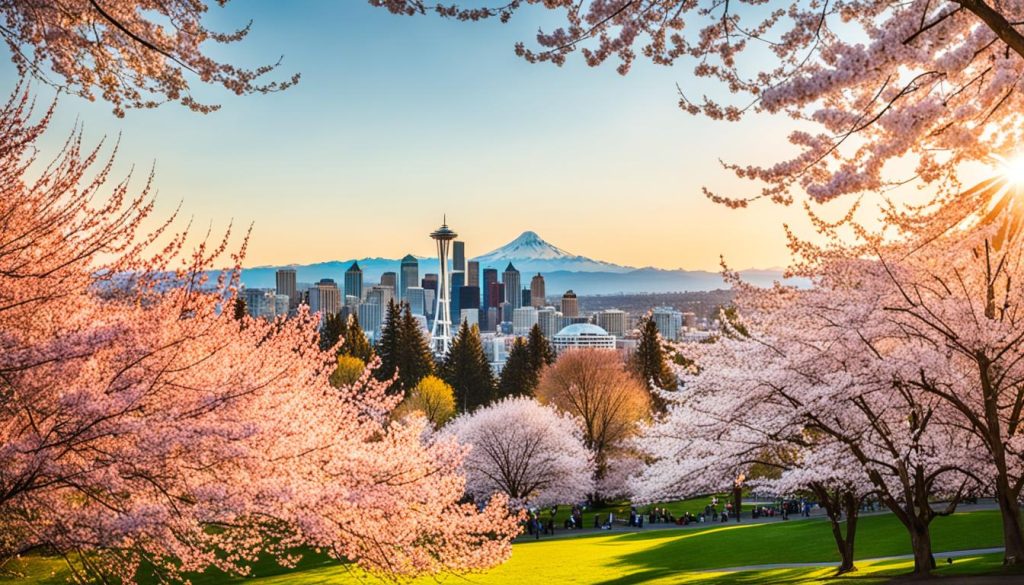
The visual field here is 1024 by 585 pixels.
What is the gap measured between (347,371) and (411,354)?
9978 millimetres

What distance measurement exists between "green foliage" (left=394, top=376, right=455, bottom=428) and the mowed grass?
24426mm

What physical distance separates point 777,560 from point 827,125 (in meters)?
19.3

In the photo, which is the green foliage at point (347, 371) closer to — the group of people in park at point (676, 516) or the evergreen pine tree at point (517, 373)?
the evergreen pine tree at point (517, 373)

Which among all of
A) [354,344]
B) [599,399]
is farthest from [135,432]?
[354,344]

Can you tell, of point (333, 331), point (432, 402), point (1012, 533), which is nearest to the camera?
point (1012, 533)

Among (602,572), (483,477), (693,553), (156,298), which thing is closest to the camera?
(156,298)

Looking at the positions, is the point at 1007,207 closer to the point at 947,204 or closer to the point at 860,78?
the point at 947,204

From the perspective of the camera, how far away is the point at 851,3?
26.5ft

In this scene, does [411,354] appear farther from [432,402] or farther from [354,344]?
[432,402]

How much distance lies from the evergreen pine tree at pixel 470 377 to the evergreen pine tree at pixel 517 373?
1.32 meters

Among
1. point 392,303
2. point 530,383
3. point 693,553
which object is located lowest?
point 693,553

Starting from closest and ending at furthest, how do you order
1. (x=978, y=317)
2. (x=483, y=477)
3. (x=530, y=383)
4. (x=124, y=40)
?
(x=124, y=40), (x=978, y=317), (x=483, y=477), (x=530, y=383)

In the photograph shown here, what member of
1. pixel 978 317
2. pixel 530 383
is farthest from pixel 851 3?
pixel 530 383

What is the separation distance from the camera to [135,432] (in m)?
7.47
